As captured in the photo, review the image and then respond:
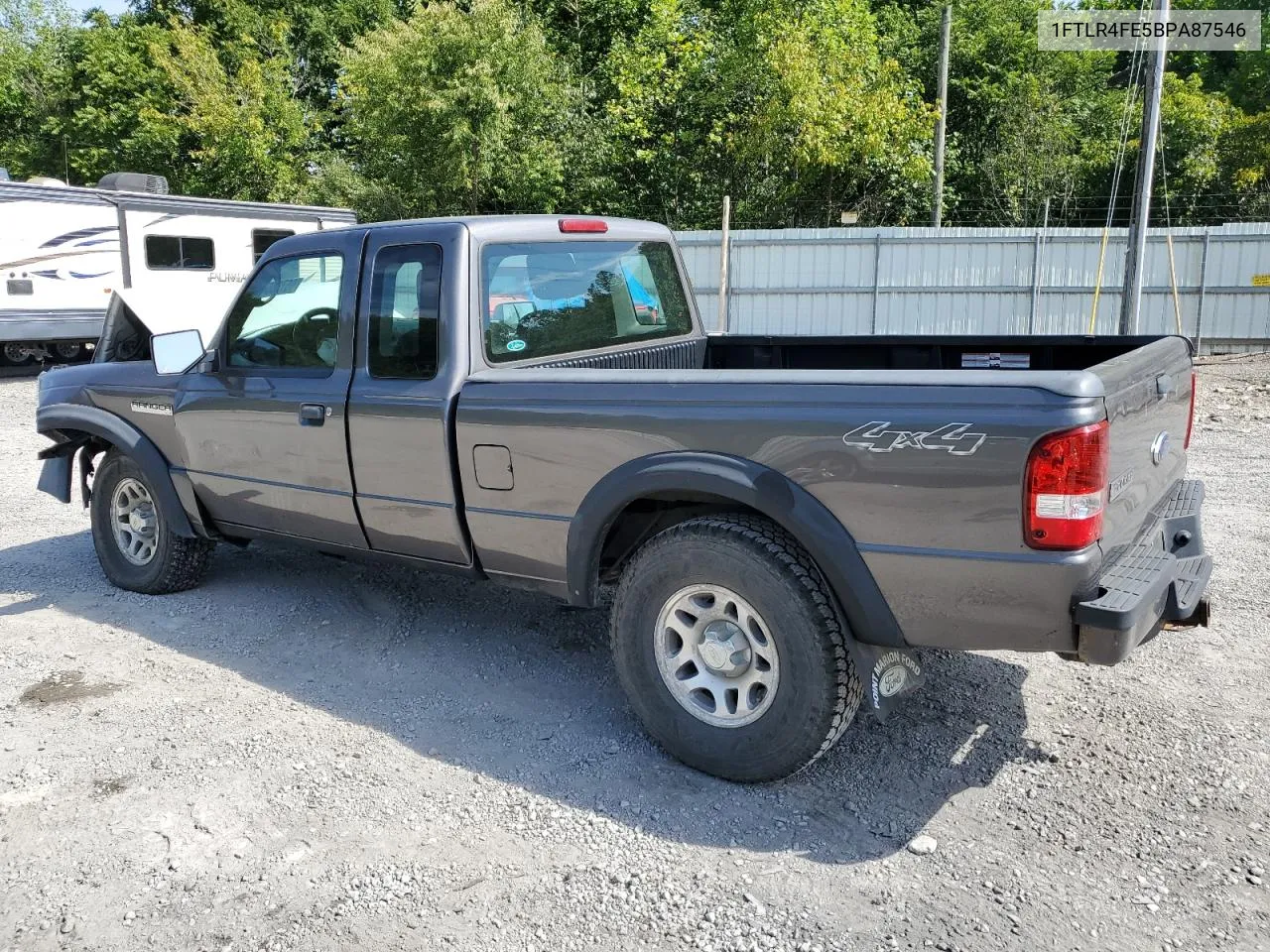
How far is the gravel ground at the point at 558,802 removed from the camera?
9.61 feet

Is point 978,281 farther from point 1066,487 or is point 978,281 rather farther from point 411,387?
point 1066,487

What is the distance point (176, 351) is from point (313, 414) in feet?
3.58

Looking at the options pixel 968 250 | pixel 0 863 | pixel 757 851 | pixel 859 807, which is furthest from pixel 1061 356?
pixel 968 250

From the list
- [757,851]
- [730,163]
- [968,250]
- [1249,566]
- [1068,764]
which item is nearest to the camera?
[757,851]

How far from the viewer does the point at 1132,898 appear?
295cm

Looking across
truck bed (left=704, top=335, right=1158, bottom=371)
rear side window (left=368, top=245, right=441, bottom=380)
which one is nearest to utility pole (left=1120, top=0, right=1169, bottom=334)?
truck bed (left=704, top=335, right=1158, bottom=371)

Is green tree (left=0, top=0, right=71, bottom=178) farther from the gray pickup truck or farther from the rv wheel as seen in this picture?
the gray pickup truck

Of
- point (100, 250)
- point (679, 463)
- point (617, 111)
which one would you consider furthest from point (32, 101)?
point (679, 463)

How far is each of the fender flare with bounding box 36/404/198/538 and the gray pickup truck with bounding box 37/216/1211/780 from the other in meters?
0.02

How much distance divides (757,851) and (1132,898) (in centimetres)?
104

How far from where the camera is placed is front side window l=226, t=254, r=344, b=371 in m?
4.61

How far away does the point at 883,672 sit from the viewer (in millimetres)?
3434

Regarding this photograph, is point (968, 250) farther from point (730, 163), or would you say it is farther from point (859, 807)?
point (859, 807)

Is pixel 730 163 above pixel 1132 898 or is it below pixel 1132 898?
above
